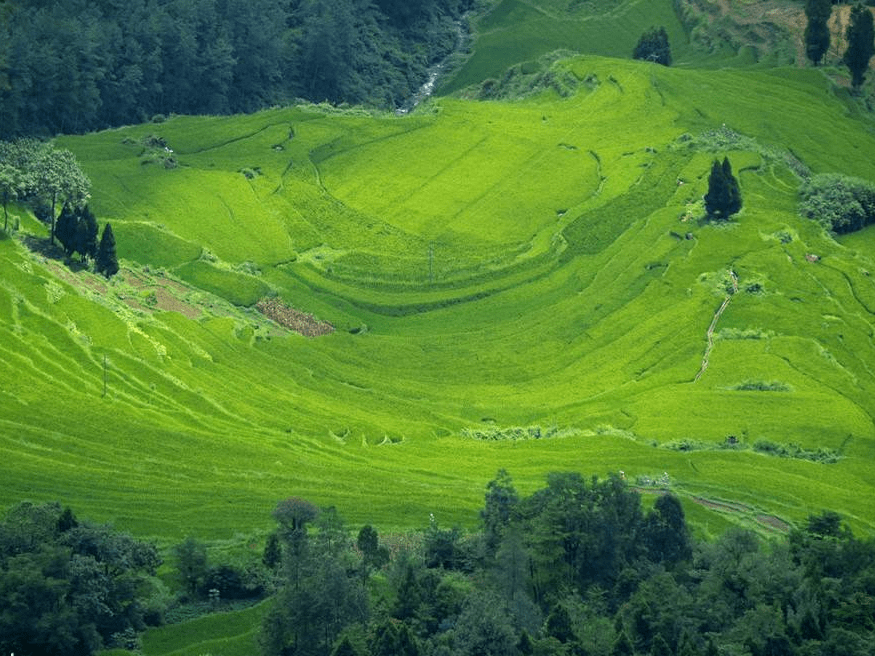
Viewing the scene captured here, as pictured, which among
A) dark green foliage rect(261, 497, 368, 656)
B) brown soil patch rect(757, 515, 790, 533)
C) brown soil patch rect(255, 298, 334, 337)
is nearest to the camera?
dark green foliage rect(261, 497, 368, 656)

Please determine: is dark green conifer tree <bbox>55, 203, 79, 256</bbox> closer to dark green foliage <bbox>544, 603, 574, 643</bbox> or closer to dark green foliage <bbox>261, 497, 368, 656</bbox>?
dark green foliage <bbox>261, 497, 368, 656</bbox>

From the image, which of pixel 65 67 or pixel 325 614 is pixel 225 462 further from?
pixel 65 67

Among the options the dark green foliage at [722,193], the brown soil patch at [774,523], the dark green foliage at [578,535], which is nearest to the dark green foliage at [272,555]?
the dark green foliage at [578,535]

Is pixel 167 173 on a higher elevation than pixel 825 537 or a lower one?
higher

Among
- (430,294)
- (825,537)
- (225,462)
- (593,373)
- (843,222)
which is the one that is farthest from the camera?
(843,222)

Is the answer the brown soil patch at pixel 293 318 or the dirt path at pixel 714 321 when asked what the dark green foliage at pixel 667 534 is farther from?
the brown soil patch at pixel 293 318

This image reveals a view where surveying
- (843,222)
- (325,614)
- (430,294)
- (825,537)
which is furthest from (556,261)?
(325,614)

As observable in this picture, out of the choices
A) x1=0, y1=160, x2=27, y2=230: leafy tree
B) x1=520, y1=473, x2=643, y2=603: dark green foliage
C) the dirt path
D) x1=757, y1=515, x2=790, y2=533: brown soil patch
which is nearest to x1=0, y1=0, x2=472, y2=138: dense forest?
x1=0, y1=160, x2=27, y2=230: leafy tree
